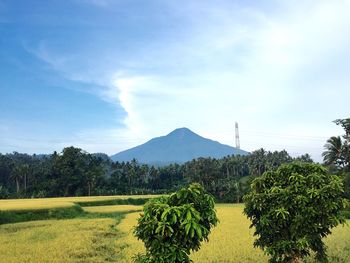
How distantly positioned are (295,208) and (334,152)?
130 feet

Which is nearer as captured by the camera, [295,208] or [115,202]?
[295,208]

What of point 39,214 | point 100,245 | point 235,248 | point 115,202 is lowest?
point 235,248

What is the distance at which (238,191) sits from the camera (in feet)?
245

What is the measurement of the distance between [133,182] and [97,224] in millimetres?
65918

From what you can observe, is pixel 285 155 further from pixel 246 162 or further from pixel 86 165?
pixel 86 165

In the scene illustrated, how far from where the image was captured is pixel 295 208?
46.7 ft

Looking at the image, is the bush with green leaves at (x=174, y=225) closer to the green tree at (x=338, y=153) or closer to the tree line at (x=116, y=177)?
the green tree at (x=338, y=153)

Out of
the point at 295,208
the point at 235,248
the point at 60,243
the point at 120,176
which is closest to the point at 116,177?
the point at 120,176

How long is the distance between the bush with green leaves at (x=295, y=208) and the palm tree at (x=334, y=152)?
37978 mm

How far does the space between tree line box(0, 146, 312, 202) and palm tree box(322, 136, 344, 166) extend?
72.6ft

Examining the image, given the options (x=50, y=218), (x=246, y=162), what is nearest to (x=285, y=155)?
(x=246, y=162)

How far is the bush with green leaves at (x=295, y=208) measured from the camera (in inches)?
541

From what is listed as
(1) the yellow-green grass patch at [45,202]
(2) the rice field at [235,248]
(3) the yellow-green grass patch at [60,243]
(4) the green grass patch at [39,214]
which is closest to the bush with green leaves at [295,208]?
(2) the rice field at [235,248]

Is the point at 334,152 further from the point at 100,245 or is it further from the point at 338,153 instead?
the point at 100,245
